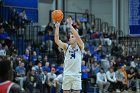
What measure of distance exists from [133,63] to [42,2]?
26.8 feet

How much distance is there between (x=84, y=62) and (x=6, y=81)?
647 inches

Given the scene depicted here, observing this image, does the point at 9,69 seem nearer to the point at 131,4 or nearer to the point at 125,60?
the point at 125,60

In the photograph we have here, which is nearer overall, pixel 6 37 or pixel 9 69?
pixel 9 69

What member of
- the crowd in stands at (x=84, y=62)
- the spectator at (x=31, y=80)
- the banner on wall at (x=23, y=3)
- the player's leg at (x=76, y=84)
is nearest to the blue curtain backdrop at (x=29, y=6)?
the banner on wall at (x=23, y=3)

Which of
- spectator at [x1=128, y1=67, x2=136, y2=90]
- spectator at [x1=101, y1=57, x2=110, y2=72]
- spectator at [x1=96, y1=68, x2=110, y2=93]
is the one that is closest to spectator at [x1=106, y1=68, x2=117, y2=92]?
spectator at [x1=96, y1=68, x2=110, y2=93]

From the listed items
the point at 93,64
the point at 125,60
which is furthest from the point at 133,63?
the point at 93,64

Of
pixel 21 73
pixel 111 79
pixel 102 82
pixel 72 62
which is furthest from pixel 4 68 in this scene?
pixel 111 79

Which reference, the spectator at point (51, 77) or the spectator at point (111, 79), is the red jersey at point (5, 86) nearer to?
the spectator at point (51, 77)

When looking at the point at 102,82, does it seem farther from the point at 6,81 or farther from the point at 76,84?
the point at 6,81

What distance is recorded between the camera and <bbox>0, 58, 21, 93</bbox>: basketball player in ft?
12.5

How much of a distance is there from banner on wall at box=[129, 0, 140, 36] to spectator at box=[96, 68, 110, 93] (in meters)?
7.85

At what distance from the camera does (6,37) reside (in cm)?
2050

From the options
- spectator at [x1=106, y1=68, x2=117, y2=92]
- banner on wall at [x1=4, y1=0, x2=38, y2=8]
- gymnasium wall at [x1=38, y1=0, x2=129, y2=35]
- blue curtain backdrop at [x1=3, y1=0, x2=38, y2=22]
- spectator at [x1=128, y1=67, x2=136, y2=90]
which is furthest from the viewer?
gymnasium wall at [x1=38, y1=0, x2=129, y2=35]

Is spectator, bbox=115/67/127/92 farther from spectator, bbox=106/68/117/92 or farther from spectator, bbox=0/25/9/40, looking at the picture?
spectator, bbox=0/25/9/40
